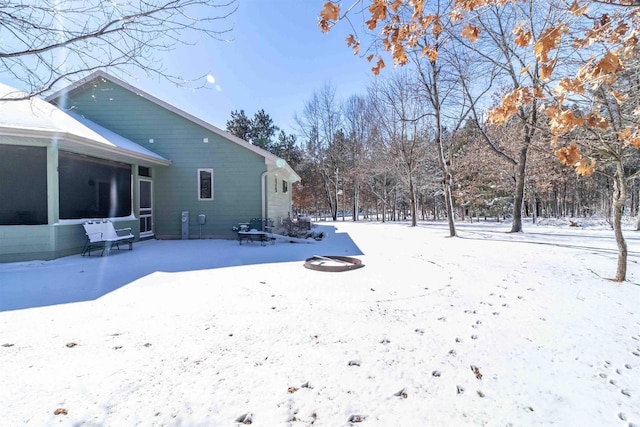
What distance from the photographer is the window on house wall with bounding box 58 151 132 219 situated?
303 inches

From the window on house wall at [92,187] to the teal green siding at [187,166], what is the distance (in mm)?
1475

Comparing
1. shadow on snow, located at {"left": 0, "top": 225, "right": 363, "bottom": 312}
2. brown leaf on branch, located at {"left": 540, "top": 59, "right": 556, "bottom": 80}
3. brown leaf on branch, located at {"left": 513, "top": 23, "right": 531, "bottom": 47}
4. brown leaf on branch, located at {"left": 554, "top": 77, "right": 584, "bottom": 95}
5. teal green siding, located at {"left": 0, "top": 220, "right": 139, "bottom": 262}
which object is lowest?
shadow on snow, located at {"left": 0, "top": 225, "right": 363, "bottom": 312}

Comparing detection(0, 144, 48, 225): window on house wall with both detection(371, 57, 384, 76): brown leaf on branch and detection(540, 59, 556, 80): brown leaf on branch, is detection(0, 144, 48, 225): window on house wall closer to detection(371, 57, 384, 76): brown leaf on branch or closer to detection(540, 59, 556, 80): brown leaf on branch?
detection(371, 57, 384, 76): brown leaf on branch

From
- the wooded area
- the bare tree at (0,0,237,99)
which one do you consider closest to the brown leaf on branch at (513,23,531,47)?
the wooded area

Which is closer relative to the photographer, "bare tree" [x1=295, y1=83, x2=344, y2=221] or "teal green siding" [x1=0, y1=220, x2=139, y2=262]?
"teal green siding" [x1=0, y1=220, x2=139, y2=262]

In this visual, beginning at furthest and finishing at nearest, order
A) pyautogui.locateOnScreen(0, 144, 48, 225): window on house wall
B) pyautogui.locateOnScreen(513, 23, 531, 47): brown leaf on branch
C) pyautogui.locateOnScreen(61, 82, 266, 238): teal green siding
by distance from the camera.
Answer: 1. pyautogui.locateOnScreen(61, 82, 266, 238): teal green siding
2. pyautogui.locateOnScreen(0, 144, 48, 225): window on house wall
3. pyautogui.locateOnScreen(513, 23, 531, 47): brown leaf on branch

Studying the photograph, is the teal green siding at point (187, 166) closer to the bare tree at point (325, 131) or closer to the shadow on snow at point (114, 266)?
the shadow on snow at point (114, 266)

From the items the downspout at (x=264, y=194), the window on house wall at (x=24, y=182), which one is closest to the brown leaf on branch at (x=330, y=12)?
the window on house wall at (x=24, y=182)

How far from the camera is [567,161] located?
7.63 ft

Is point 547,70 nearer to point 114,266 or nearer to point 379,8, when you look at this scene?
point 379,8

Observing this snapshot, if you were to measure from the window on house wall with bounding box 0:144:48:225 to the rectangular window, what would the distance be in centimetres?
453

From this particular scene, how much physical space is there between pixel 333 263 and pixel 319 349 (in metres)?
4.02

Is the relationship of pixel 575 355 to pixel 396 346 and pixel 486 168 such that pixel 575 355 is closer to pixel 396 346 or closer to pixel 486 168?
pixel 396 346

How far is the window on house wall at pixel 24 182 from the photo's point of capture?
6.89 metres
